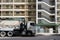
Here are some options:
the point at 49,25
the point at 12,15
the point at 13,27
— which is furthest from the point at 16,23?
the point at 12,15

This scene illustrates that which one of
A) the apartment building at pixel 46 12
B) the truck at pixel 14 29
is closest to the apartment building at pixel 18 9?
the apartment building at pixel 46 12

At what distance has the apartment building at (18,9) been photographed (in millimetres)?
56812

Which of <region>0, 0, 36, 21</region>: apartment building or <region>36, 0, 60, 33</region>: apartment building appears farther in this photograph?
<region>0, 0, 36, 21</region>: apartment building

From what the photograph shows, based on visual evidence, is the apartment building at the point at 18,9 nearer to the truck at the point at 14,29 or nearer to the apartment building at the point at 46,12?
the apartment building at the point at 46,12

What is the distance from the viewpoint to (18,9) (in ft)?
187

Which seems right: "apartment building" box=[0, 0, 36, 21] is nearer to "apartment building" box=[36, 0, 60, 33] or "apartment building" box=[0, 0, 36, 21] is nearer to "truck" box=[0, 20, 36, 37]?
"apartment building" box=[36, 0, 60, 33]

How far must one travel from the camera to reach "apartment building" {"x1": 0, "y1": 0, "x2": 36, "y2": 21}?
56812mm

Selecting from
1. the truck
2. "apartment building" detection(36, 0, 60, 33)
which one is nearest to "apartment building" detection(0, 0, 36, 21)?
"apartment building" detection(36, 0, 60, 33)

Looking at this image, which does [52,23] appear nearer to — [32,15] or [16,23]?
[32,15]

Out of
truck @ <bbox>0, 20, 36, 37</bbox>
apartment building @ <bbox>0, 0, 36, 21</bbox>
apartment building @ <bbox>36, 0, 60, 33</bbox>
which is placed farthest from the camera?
apartment building @ <bbox>0, 0, 36, 21</bbox>

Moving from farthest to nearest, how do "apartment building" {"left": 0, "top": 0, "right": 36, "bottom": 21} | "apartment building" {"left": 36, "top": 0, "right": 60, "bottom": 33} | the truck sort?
1. "apartment building" {"left": 0, "top": 0, "right": 36, "bottom": 21}
2. "apartment building" {"left": 36, "top": 0, "right": 60, "bottom": 33}
3. the truck

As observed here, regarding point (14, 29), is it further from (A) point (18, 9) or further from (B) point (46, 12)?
(A) point (18, 9)

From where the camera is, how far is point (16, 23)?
34.6 meters

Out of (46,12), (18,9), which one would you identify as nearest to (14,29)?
(46,12)
